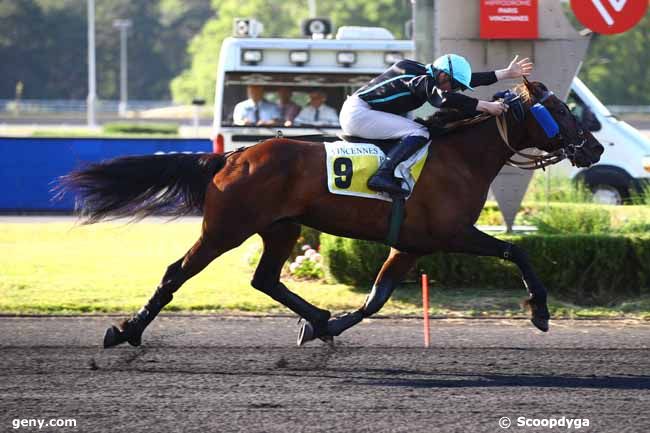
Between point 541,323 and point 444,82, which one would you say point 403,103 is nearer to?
point 444,82

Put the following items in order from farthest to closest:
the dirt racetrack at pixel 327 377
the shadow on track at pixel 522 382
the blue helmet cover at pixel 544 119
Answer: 1. the blue helmet cover at pixel 544 119
2. the shadow on track at pixel 522 382
3. the dirt racetrack at pixel 327 377

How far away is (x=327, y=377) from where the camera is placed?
697cm

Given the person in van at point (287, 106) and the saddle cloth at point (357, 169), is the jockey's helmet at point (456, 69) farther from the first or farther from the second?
the person in van at point (287, 106)

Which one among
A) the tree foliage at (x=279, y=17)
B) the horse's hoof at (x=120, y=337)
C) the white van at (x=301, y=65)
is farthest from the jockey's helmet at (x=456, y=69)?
the tree foliage at (x=279, y=17)

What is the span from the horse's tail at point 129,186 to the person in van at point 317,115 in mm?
6944

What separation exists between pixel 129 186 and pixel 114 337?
3.74 feet

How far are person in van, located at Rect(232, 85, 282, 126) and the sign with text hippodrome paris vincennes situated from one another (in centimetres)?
453

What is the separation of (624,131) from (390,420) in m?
11.4

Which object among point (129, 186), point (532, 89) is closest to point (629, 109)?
point (532, 89)

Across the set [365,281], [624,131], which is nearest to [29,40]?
[624,131]

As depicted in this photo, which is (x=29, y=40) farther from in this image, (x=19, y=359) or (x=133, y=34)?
(x=19, y=359)

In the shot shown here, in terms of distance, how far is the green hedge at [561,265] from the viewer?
9.87m

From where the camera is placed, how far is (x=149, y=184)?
26.5 ft

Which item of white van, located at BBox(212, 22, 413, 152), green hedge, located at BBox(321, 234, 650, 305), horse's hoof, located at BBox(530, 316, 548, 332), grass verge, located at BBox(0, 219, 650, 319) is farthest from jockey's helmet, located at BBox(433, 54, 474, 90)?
white van, located at BBox(212, 22, 413, 152)
